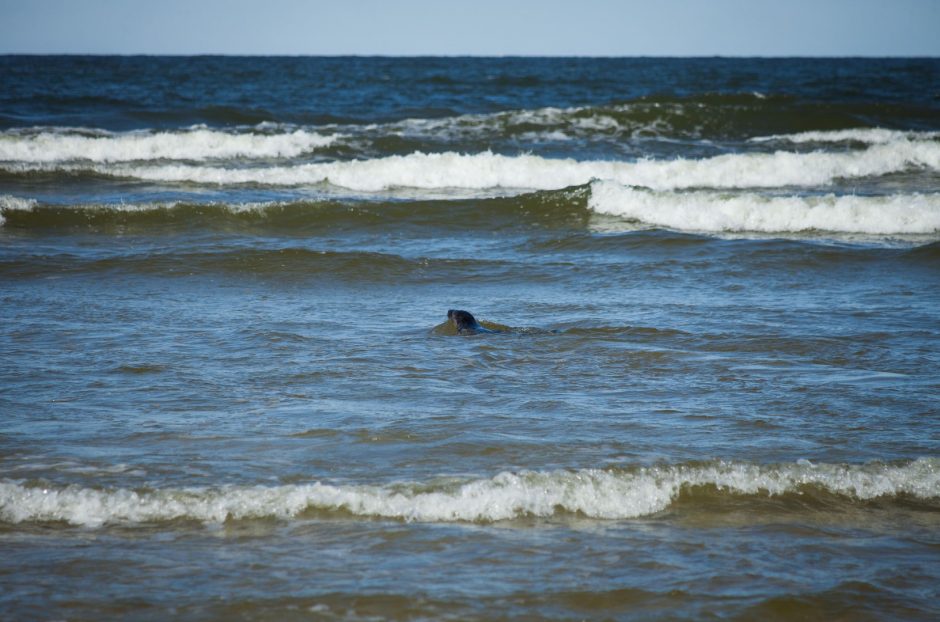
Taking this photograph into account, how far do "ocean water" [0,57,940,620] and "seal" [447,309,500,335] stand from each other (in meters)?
0.09

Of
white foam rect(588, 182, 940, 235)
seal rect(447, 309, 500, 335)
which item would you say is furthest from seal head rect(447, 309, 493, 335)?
white foam rect(588, 182, 940, 235)

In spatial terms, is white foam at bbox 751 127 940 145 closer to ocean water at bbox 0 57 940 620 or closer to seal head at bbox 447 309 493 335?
ocean water at bbox 0 57 940 620

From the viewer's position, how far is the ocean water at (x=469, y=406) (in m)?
3.17

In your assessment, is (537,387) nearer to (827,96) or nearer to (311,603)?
(311,603)

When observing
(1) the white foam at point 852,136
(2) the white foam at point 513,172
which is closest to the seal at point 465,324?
(2) the white foam at point 513,172

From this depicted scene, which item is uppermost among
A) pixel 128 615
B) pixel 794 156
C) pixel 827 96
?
pixel 827 96

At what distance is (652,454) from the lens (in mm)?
4172

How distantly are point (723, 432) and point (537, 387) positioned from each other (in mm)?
1212

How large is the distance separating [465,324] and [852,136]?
1781 cm

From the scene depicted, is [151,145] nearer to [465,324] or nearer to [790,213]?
[790,213]

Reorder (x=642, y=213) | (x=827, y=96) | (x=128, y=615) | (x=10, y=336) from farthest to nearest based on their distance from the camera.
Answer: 1. (x=827, y=96)
2. (x=642, y=213)
3. (x=10, y=336)
4. (x=128, y=615)

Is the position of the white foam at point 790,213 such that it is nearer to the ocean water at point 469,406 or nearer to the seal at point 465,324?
the ocean water at point 469,406

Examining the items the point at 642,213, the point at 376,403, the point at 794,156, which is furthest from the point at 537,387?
the point at 794,156

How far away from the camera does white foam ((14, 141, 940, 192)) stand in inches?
623
